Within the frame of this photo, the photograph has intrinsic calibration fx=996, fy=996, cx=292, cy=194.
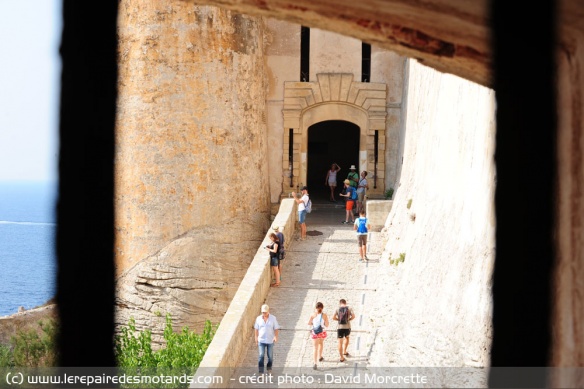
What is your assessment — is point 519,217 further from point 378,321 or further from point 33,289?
point 33,289

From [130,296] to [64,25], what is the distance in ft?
18.5

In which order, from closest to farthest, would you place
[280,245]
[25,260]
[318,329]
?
[318,329]
[280,245]
[25,260]

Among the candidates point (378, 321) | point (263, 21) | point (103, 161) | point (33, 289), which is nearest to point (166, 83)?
point (103, 161)

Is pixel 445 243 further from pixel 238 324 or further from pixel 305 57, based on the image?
pixel 305 57

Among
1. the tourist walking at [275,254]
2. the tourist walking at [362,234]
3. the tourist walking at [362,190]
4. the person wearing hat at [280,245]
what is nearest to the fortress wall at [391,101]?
the tourist walking at [362,190]

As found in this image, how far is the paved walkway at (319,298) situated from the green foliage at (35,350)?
4588 millimetres

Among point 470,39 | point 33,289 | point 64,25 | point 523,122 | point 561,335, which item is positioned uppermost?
point 64,25

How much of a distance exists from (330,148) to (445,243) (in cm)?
1927

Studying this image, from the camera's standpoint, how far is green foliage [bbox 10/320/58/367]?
711 inches

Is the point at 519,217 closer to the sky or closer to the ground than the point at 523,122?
closer to the ground

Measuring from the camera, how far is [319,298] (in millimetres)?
16641

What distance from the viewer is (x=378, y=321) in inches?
602

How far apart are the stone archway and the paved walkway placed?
1.44 metres

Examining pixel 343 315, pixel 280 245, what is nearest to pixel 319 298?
pixel 280 245
